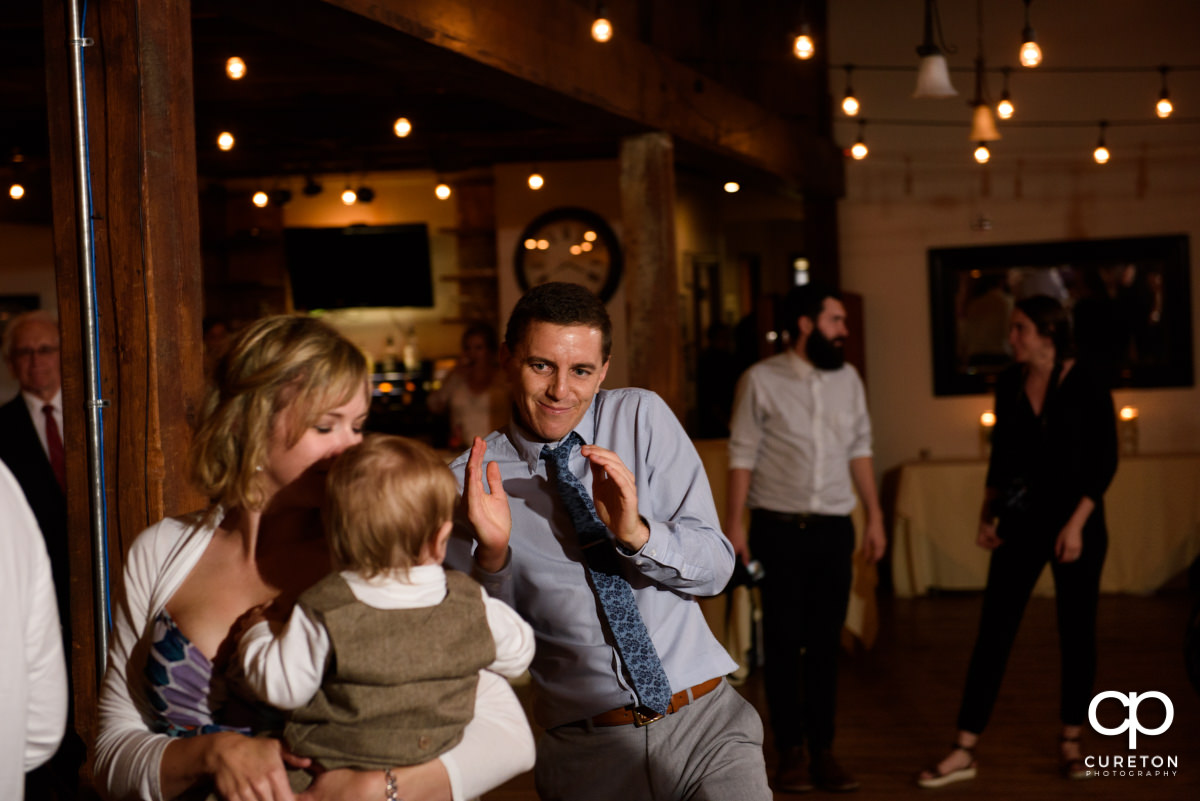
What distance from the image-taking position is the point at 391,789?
4.86ft

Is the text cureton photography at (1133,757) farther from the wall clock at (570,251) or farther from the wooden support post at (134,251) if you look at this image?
the wall clock at (570,251)

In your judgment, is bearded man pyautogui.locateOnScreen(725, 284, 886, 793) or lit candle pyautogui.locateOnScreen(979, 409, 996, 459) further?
lit candle pyautogui.locateOnScreen(979, 409, 996, 459)

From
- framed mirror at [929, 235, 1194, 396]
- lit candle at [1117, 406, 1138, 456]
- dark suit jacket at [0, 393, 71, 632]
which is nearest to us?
dark suit jacket at [0, 393, 71, 632]

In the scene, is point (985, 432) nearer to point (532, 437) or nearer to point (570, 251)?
point (570, 251)

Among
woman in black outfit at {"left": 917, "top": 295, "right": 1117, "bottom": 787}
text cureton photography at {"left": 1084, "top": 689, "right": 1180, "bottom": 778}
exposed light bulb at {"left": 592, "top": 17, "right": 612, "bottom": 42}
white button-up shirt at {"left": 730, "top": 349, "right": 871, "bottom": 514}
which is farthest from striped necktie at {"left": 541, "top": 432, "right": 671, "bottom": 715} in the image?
exposed light bulb at {"left": 592, "top": 17, "right": 612, "bottom": 42}

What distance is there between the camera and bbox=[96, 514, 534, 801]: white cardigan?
154 centimetres

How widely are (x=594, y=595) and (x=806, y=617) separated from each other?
2421 millimetres

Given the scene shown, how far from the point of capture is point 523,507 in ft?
7.01

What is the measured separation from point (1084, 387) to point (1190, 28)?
5.49 meters

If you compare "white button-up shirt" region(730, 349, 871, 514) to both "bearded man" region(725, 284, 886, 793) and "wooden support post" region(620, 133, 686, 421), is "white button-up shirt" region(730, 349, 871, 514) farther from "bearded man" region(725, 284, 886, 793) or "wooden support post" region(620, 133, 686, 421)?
"wooden support post" region(620, 133, 686, 421)

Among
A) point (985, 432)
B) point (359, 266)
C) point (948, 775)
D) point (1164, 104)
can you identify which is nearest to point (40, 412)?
point (948, 775)

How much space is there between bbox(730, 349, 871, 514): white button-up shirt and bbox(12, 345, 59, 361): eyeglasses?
2.41m

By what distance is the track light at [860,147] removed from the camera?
7242mm

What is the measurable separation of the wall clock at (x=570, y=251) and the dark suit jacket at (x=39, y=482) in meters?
4.96
